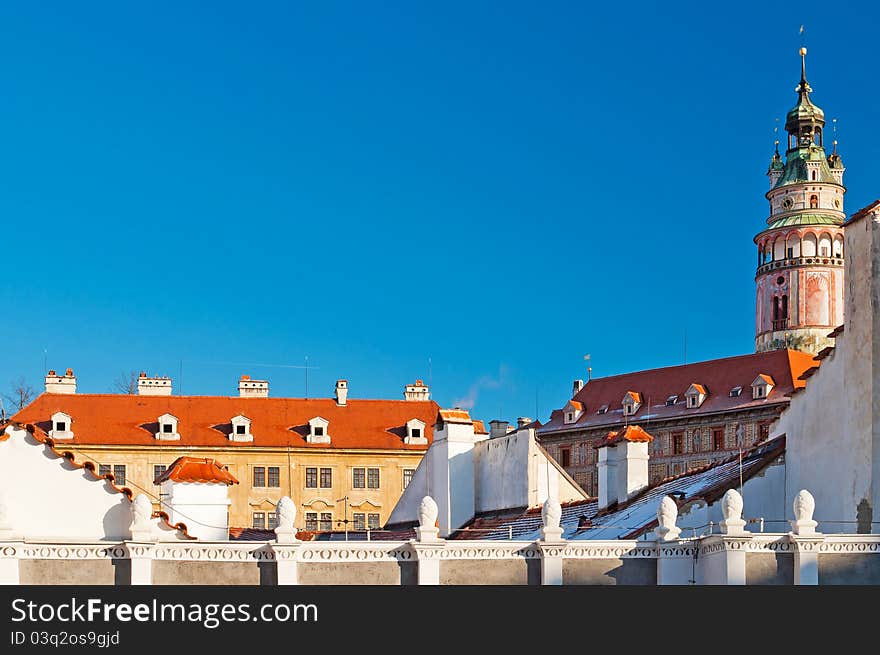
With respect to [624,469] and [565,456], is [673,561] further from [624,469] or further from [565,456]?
[565,456]

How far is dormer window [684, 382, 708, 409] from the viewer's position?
117 meters

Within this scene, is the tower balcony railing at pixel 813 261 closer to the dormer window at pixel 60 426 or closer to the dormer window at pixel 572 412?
the dormer window at pixel 572 412

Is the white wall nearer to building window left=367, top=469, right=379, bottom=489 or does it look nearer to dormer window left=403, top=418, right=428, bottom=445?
building window left=367, top=469, right=379, bottom=489

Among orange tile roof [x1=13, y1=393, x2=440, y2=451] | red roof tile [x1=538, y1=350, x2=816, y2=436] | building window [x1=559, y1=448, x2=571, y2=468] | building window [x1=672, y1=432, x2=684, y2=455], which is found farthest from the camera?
building window [x1=559, y1=448, x2=571, y2=468]

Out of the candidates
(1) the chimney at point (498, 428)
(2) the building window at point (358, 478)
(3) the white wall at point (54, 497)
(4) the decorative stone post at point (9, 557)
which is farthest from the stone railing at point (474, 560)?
(2) the building window at point (358, 478)

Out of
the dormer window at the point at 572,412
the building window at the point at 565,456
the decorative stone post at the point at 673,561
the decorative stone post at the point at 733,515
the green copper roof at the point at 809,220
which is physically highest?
the green copper roof at the point at 809,220

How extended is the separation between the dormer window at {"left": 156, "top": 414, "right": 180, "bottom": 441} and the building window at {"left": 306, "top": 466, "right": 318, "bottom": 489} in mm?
8648

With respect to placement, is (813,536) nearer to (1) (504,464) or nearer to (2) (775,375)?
(1) (504,464)

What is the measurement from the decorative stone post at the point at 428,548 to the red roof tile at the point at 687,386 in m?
86.1

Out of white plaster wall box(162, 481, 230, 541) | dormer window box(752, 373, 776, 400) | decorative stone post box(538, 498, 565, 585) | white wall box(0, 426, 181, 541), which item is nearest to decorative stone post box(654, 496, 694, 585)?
decorative stone post box(538, 498, 565, 585)

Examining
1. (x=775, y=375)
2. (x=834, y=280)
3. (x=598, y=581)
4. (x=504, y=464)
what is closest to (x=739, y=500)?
(x=598, y=581)

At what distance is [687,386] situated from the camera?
120125 millimetres

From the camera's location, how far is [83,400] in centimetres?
10044

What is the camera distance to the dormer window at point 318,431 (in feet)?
333
